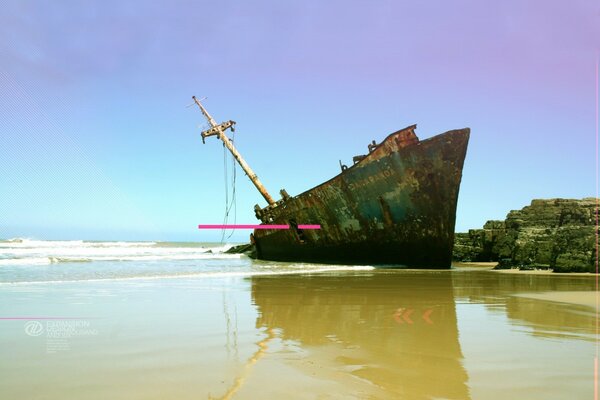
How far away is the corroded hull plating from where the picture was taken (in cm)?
1296

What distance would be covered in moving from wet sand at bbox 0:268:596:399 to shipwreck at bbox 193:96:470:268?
6.74m

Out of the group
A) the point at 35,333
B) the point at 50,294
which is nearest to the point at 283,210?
the point at 50,294

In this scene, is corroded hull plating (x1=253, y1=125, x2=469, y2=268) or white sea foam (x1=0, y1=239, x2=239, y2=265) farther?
white sea foam (x1=0, y1=239, x2=239, y2=265)

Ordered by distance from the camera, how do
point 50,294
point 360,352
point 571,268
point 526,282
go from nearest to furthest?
point 360,352
point 50,294
point 526,282
point 571,268

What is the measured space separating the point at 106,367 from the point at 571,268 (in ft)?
37.5

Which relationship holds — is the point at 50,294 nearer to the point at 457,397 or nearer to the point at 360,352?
the point at 360,352

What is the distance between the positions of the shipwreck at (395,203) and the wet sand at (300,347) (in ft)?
22.1

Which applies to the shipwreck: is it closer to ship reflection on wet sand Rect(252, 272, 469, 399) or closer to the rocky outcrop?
the rocky outcrop

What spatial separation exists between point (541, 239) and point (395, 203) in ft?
14.1

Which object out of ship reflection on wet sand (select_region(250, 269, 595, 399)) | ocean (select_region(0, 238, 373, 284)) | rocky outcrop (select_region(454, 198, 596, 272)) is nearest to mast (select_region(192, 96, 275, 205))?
ocean (select_region(0, 238, 373, 284))

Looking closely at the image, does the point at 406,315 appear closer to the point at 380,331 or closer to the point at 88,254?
the point at 380,331

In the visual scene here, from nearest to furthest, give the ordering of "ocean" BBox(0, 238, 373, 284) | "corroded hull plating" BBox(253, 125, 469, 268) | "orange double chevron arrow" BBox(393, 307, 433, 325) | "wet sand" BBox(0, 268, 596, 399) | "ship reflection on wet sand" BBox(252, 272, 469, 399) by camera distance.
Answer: "wet sand" BBox(0, 268, 596, 399), "ship reflection on wet sand" BBox(252, 272, 469, 399), "orange double chevron arrow" BBox(393, 307, 433, 325), "ocean" BBox(0, 238, 373, 284), "corroded hull plating" BBox(253, 125, 469, 268)

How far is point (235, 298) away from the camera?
21.2 ft

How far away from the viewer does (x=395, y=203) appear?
13297 mm
